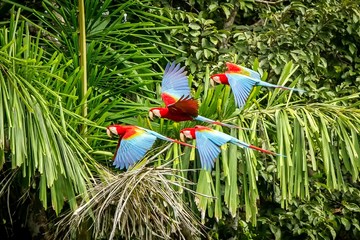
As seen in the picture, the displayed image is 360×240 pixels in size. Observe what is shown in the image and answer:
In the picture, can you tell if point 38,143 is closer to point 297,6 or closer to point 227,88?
point 227,88

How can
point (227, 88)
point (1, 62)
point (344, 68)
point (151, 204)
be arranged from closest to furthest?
point (151, 204)
point (1, 62)
point (227, 88)
point (344, 68)

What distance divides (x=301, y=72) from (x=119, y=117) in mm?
1202

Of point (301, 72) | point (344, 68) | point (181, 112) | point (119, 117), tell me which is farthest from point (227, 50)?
point (181, 112)

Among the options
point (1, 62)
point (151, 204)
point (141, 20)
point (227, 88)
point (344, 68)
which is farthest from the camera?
point (344, 68)

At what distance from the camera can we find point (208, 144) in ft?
6.62

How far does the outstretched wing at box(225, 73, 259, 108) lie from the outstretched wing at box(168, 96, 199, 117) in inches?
6.5

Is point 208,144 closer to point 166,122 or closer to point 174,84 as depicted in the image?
point 174,84

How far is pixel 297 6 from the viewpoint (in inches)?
140

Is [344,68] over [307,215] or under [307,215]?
over

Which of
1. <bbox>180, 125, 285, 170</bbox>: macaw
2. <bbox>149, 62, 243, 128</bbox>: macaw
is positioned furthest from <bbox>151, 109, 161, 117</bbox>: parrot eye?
<bbox>180, 125, 285, 170</bbox>: macaw

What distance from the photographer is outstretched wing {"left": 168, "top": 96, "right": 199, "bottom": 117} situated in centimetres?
200

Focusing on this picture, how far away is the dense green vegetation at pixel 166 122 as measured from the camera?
6.80 feet

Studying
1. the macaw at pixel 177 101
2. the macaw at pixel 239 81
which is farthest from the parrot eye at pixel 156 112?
the macaw at pixel 239 81

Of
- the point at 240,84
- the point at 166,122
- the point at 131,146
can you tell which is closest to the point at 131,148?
the point at 131,146
